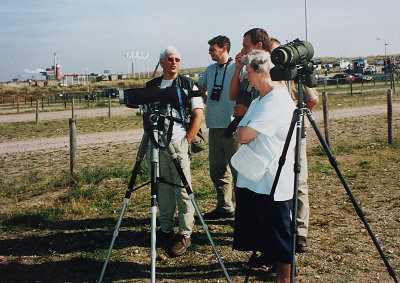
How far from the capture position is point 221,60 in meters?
4.88

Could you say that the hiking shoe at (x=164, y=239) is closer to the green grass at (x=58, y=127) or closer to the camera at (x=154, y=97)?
the camera at (x=154, y=97)

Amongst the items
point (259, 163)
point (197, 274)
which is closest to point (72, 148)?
point (197, 274)

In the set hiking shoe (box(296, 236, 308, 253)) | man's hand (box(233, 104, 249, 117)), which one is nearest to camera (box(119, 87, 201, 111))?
man's hand (box(233, 104, 249, 117))

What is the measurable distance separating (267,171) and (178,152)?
165cm

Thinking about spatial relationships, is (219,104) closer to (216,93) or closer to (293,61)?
(216,93)

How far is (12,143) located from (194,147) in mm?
10743

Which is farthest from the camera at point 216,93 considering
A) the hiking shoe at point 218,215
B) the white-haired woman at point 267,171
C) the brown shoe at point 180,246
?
the white-haired woman at point 267,171

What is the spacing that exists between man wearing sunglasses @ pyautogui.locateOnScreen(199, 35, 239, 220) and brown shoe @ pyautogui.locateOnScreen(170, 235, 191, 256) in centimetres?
90

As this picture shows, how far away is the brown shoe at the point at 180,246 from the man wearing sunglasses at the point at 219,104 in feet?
2.95

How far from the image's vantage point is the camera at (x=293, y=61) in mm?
2836

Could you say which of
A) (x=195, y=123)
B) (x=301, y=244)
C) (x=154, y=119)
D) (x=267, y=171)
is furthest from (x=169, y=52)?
(x=301, y=244)

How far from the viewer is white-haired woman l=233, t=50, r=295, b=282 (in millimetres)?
2799

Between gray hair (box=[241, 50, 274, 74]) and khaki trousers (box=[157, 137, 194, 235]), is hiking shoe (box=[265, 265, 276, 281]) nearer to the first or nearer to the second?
khaki trousers (box=[157, 137, 194, 235])

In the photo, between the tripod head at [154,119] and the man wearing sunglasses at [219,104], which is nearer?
the tripod head at [154,119]
